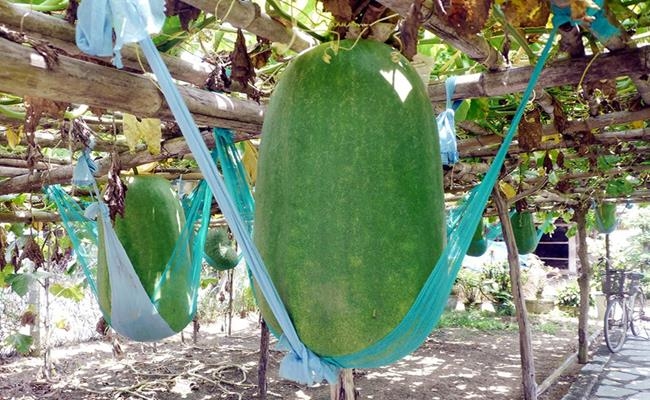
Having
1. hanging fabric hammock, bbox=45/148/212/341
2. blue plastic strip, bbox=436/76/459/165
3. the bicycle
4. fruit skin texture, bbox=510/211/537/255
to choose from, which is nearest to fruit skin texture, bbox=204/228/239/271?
fruit skin texture, bbox=510/211/537/255

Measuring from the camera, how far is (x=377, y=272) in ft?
4.33

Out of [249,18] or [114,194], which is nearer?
[249,18]

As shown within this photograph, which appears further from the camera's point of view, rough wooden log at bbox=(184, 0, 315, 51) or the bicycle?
the bicycle

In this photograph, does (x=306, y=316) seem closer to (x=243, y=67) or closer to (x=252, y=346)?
(x=243, y=67)

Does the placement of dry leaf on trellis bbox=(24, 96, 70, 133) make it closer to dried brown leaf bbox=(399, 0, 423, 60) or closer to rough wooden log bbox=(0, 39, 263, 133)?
rough wooden log bbox=(0, 39, 263, 133)

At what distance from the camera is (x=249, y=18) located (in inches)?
60.4

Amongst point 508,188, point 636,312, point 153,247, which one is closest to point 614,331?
point 636,312

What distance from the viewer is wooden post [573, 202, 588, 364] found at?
7.46 meters

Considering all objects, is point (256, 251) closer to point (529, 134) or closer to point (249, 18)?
point (249, 18)

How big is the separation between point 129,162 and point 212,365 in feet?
17.0

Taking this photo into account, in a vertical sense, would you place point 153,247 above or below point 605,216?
below

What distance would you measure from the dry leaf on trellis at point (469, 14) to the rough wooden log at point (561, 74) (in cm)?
65

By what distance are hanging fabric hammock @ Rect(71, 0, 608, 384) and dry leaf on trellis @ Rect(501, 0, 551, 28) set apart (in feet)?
0.34

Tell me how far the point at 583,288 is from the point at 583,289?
1 centimetres
